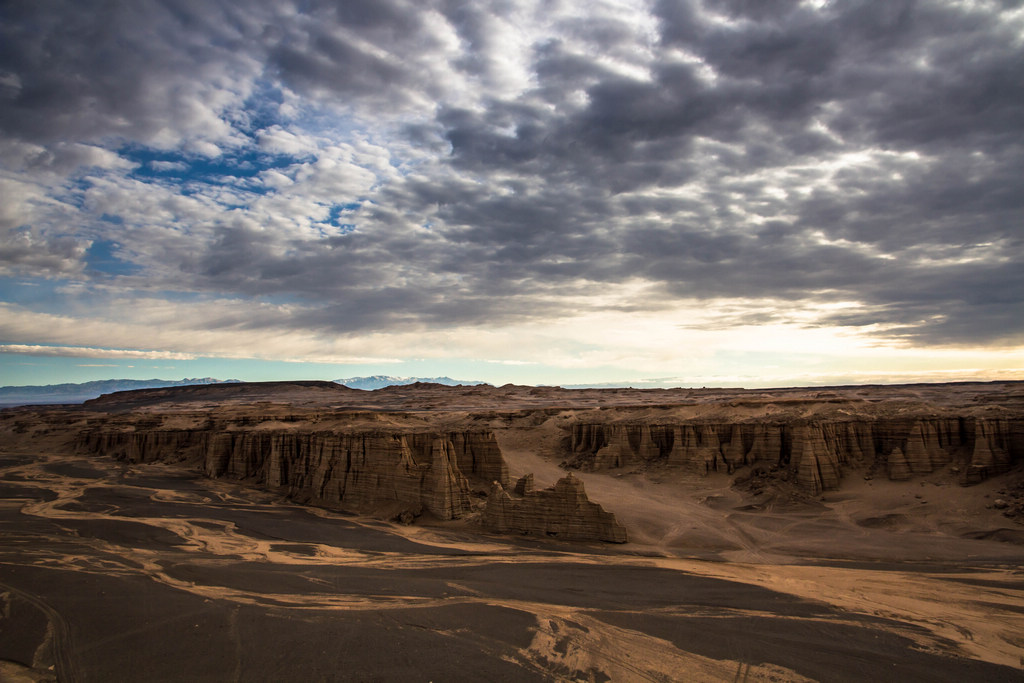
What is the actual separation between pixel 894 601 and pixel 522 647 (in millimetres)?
15868

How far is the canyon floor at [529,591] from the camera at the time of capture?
16.3 m

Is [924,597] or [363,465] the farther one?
[363,465]

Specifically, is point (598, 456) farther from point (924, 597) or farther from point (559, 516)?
point (924, 597)

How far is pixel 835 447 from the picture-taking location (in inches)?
1698

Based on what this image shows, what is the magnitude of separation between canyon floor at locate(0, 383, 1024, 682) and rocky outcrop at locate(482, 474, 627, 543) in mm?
984

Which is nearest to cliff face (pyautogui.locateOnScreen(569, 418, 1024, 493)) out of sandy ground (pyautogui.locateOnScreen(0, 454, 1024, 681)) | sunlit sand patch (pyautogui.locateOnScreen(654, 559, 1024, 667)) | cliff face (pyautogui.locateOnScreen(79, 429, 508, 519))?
sandy ground (pyautogui.locateOnScreen(0, 454, 1024, 681))

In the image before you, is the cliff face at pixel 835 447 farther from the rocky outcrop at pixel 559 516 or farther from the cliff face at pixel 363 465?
the rocky outcrop at pixel 559 516

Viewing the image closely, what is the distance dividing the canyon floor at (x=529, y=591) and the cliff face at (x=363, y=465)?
2.36 meters

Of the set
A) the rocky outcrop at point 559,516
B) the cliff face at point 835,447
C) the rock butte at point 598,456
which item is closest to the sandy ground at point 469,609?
the rocky outcrop at point 559,516

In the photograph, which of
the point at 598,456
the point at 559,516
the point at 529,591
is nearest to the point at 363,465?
the point at 559,516

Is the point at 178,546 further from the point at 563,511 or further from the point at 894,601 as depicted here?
the point at 894,601

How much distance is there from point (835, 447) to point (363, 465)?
37.7 meters

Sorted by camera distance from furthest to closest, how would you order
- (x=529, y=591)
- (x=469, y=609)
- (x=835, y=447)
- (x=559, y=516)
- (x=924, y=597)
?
1. (x=835, y=447)
2. (x=559, y=516)
3. (x=529, y=591)
4. (x=924, y=597)
5. (x=469, y=609)

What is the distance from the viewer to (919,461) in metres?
39.4
